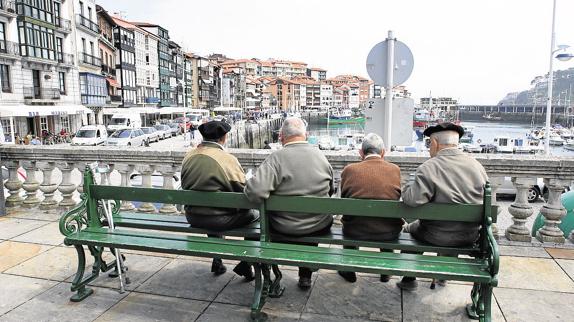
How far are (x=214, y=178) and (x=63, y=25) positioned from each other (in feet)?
146

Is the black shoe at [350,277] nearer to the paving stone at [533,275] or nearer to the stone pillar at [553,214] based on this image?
the paving stone at [533,275]

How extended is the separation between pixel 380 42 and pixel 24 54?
38.0 meters

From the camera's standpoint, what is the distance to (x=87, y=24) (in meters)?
45.5

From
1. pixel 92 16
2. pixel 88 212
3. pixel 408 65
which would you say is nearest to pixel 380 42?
pixel 408 65

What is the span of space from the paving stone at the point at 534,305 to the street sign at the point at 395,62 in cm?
284

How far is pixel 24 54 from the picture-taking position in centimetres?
3553

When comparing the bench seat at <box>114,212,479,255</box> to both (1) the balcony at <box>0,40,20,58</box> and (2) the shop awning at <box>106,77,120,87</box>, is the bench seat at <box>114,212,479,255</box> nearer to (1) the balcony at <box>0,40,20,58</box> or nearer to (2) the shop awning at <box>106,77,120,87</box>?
(1) the balcony at <box>0,40,20,58</box>

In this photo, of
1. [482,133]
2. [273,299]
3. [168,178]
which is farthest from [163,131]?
[482,133]

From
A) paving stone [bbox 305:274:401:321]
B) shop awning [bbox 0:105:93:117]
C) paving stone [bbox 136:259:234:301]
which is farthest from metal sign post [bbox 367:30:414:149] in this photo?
shop awning [bbox 0:105:93:117]

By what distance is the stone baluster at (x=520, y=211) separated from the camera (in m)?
4.92

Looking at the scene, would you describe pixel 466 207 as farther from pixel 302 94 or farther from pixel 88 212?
pixel 302 94

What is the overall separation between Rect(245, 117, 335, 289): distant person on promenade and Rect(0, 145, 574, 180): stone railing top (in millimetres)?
1571

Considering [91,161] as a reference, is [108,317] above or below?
below

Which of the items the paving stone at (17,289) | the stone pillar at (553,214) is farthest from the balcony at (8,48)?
the stone pillar at (553,214)
